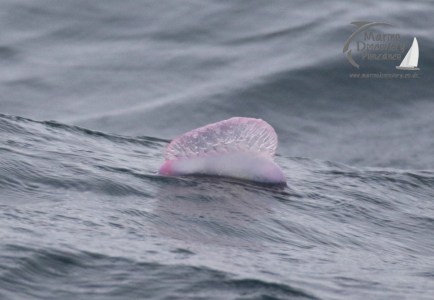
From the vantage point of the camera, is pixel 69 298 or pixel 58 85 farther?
pixel 58 85

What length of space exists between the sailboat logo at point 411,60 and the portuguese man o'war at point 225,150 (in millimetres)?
4667

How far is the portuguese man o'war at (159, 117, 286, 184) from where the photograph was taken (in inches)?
192

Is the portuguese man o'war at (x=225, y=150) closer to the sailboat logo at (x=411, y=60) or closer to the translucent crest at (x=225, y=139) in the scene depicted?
the translucent crest at (x=225, y=139)

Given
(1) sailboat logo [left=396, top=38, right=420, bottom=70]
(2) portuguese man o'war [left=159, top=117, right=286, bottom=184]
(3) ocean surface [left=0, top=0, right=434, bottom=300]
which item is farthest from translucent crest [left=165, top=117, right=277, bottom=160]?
(1) sailboat logo [left=396, top=38, right=420, bottom=70]

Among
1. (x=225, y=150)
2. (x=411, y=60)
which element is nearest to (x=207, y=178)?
(x=225, y=150)

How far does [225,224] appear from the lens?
4254 millimetres

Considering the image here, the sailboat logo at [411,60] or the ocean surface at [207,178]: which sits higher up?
the sailboat logo at [411,60]

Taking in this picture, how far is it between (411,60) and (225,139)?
4.92m

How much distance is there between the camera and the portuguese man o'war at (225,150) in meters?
4.88

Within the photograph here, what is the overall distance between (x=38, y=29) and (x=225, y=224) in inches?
264

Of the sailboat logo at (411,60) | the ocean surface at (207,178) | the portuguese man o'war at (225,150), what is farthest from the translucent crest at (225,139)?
the sailboat logo at (411,60)

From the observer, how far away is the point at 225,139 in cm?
489

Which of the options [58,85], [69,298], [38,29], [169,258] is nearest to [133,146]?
[169,258]

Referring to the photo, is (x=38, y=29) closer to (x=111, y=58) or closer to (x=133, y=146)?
(x=111, y=58)
